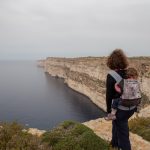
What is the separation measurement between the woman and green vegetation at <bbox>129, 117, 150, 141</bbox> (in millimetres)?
4157

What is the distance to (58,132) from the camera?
8039mm

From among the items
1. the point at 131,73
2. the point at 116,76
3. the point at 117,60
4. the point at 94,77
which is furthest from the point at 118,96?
the point at 94,77

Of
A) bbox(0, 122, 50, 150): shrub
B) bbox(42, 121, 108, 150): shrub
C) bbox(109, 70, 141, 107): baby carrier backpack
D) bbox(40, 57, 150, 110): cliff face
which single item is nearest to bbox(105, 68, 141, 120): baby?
bbox(109, 70, 141, 107): baby carrier backpack

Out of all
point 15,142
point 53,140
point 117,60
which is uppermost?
point 117,60

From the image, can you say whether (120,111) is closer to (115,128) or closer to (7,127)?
(115,128)

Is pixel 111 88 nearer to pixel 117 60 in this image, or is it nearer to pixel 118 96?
pixel 118 96

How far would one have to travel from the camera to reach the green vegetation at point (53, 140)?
6547 mm

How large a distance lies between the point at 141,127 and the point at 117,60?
6519 mm

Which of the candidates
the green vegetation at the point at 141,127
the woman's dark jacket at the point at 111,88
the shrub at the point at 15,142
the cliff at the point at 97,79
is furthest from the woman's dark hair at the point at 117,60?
the green vegetation at the point at 141,127

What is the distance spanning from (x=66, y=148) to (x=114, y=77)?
6.57 ft

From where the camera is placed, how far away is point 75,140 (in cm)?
729

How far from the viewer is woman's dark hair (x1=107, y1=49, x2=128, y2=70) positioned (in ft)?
22.1

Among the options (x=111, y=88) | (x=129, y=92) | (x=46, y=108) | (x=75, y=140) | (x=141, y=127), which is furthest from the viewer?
(x=46, y=108)

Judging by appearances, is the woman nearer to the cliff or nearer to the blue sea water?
the cliff
